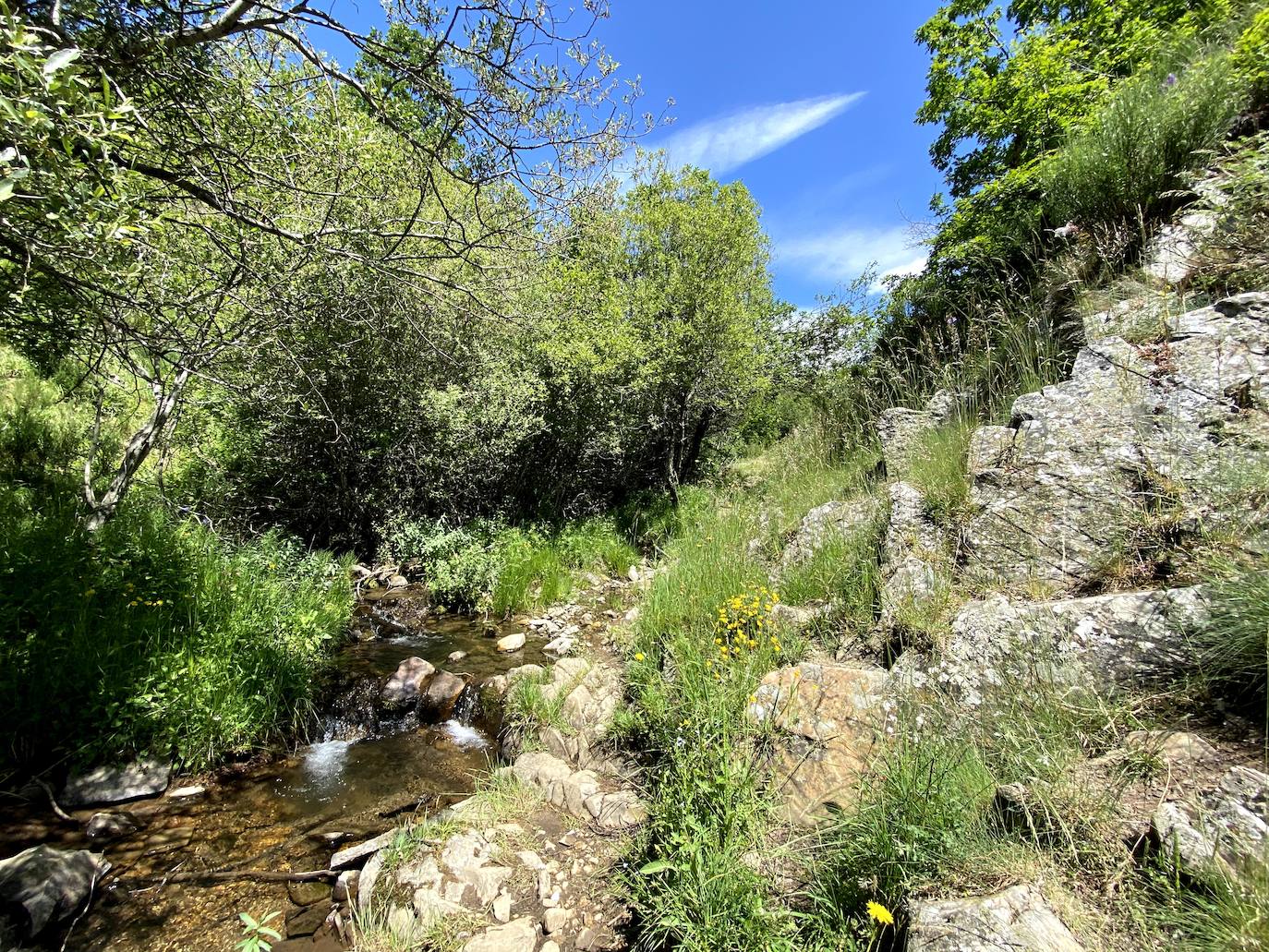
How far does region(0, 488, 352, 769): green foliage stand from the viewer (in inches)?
156

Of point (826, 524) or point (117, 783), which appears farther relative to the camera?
point (826, 524)

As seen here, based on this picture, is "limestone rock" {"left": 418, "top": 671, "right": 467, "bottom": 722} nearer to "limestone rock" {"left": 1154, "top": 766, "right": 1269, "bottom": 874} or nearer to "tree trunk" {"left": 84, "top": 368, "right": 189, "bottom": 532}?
"tree trunk" {"left": 84, "top": 368, "right": 189, "bottom": 532}

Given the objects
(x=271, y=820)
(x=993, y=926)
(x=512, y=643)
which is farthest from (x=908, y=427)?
(x=271, y=820)

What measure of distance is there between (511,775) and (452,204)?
9.22 m

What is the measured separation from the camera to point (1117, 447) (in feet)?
11.5

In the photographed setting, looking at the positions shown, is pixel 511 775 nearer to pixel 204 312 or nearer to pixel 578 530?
pixel 204 312

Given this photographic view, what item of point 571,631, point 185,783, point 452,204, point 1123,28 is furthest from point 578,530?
point 1123,28

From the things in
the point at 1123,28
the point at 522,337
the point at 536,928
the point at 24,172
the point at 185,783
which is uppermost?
the point at 1123,28

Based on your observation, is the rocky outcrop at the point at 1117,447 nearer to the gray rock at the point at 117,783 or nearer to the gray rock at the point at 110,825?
the gray rock at the point at 110,825

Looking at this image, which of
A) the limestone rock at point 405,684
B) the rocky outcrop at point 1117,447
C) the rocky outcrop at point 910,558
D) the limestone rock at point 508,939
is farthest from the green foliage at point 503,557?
the rocky outcrop at point 1117,447

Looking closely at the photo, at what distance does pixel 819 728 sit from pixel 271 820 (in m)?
4.27

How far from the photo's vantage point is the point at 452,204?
9.07m

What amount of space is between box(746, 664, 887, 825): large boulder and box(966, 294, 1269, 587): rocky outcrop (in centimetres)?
133

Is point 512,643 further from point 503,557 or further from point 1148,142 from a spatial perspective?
point 1148,142
